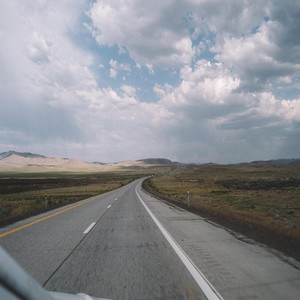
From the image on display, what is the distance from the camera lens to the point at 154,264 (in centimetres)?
739

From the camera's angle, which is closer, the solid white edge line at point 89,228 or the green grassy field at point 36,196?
the solid white edge line at point 89,228

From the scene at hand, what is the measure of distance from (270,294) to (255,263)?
202 cm

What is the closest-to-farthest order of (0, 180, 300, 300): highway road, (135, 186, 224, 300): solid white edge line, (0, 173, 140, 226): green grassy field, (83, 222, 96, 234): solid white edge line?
(135, 186, 224, 300): solid white edge line < (0, 180, 300, 300): highway road < (83, 222, 96, 234): solid white edge line < (0, 173, 140, 226): green grassy field

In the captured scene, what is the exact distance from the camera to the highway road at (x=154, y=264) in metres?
5.61

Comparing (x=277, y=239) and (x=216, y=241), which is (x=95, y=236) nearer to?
(x=216, y=241)

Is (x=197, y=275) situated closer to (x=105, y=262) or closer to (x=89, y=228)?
(x=105, y=262)

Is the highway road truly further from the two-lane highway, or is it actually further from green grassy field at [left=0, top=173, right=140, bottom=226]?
green grassy field at [left=0, top=173, right=140, bottom=226]

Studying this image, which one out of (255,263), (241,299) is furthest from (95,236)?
(241,299)

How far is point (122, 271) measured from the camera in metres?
6.82

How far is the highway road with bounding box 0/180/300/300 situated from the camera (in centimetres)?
561

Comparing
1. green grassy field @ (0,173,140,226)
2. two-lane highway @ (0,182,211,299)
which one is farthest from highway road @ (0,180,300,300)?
green grassy field @ (0,173,140,226)

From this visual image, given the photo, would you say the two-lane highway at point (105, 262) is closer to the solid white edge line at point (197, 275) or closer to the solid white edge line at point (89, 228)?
the solid white edge line at point (89, 228)

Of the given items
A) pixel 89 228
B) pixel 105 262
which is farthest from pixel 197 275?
pixel 89 228

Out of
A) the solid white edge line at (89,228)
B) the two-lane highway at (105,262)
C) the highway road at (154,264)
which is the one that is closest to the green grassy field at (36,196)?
the solid white edge line at (89,228)
